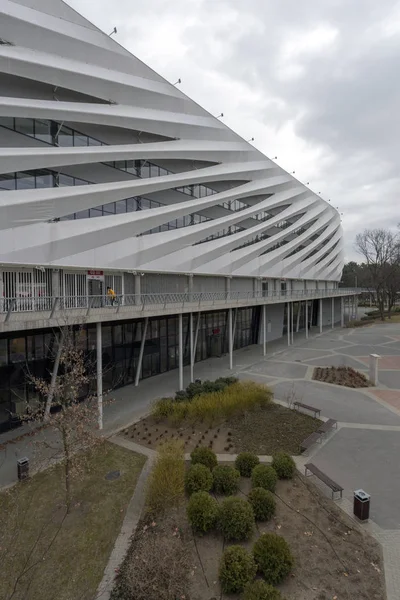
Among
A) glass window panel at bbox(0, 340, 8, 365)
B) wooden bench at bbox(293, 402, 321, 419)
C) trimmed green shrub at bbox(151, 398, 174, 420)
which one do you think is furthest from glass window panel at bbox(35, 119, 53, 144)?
wooden bench at bbox(293, 402, 321, 419)

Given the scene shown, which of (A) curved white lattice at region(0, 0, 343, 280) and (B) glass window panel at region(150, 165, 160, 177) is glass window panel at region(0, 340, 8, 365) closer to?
(A) curved white lattice at region(0, 0, 343, 280)

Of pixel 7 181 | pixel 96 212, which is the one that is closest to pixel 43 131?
pixel 7 181

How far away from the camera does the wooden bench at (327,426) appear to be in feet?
40.4

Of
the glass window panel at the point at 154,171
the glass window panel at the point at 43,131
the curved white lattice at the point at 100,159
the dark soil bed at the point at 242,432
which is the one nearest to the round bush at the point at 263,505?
the dark soil bed at the point at 242,432

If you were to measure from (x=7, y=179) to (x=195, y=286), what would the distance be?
1403 cm

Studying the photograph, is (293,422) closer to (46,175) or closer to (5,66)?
(46,175)

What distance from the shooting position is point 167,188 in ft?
71.3

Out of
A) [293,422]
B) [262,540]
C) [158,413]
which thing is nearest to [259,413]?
[293,422]

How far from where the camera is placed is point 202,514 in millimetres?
→ 7555

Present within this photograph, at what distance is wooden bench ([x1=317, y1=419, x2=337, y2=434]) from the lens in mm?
12310

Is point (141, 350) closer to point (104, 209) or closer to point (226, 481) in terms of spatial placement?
point (104, 209)

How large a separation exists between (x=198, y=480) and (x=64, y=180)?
15.6 metres

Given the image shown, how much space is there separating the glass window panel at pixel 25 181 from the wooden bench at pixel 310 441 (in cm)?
1620

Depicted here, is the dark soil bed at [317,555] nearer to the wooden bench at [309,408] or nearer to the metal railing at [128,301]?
the wooden bench at [309,408]
